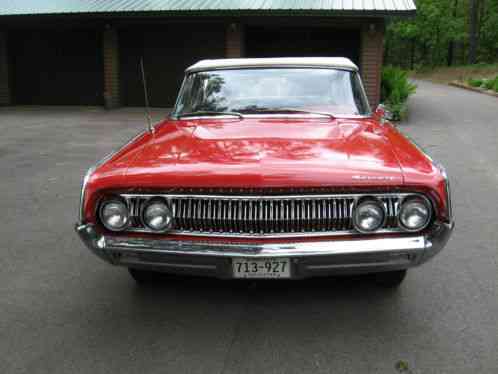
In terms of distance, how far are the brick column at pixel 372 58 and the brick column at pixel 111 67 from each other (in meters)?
7.52

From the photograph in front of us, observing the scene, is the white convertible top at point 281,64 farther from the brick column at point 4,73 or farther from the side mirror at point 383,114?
the brick column at point 4,73

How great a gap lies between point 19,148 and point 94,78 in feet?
27.9

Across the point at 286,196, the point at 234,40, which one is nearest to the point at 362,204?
the point at 286,196

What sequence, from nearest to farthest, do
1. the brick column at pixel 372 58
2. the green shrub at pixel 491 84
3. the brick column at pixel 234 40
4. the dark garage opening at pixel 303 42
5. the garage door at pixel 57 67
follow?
the brick column at pixel 372 58, the brick column at pixel 234 40, the dark garage opening at pixel 303 42, the garage door at pixel 57 67, the green shrub at pixel 491 84

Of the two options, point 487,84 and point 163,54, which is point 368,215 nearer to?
point 163,54

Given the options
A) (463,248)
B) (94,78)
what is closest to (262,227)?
(463,248)

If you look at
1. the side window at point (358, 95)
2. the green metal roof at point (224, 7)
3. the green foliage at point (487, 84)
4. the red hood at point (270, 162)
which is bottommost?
the green foliage at point (487, 84)

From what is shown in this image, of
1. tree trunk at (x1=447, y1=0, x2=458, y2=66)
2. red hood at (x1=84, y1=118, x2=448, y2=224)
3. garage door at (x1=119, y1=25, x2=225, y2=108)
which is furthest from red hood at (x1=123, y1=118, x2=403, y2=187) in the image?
tree trunk at (x1=447, y1=0, x2=458, y2=66)

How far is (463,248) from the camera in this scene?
4.86 meters

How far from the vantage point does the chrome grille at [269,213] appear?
3.12 m

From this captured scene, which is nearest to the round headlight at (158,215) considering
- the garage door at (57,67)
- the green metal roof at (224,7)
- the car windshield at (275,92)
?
the car windshield at (275,92)

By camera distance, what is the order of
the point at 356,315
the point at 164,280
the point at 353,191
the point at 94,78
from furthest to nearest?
the point at 94,78, the point at 164,280, the point at 356,315, the point at 353,191

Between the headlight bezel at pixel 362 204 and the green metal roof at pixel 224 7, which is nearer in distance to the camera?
the headlight bezel at pixel 362 204

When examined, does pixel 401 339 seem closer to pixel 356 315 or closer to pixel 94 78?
pixel 356 315
